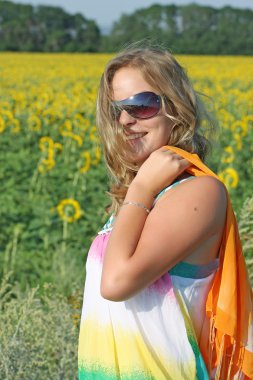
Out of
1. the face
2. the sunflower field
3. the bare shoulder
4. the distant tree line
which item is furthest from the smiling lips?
the distant tree line

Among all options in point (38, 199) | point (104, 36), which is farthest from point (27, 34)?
point (38, 199)

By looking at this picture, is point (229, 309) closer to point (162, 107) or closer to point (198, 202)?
point (198, 202)

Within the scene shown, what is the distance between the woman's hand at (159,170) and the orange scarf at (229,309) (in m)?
0.03

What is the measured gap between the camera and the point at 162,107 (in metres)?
1.83

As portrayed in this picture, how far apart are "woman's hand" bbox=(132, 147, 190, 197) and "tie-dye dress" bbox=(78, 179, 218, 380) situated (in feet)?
0.53

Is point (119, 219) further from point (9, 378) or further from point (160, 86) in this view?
point (9, 378)

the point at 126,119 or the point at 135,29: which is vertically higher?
the point at 126,119

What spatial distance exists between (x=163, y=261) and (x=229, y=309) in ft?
0.56

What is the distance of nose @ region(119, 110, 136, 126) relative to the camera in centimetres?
185

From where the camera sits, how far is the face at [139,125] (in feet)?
6.05

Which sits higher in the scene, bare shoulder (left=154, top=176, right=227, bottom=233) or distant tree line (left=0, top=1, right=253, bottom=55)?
bare shoulder (left=154, top=176, right=227, bottom=233)

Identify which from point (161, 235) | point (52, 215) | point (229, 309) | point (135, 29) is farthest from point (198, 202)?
point (135, 29)

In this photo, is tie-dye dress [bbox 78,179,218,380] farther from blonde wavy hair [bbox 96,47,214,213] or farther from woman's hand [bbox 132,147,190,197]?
blonde wavy hair [bbox 96,47,214,213]

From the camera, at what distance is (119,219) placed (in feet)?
5.64
